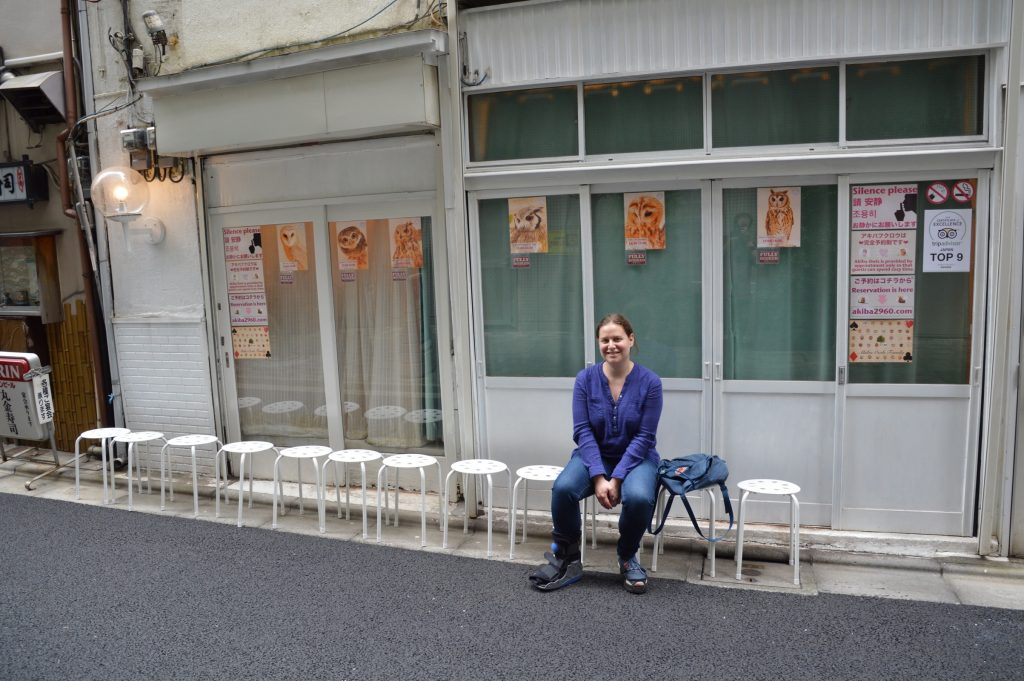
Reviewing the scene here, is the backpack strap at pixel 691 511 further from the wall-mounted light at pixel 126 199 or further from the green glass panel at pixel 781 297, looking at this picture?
the wall-mounted light at pixel 126 199

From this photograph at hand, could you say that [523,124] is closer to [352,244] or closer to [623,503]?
[352,244]

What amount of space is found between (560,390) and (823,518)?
211 centimetres

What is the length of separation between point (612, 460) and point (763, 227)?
1.98 m

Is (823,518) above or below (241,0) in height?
below

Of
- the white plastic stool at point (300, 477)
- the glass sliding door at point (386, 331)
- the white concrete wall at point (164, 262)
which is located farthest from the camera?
the white concrete wall at point (164, 262)

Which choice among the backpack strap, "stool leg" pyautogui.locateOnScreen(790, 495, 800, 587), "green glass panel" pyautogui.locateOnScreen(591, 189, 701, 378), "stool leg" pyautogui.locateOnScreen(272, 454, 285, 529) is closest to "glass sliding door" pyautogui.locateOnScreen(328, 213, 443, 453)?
"stool leg" pyautogui.locateOnScreen(272, 454, 285, 529)

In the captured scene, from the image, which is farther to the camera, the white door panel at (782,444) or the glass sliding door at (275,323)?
the glass sliding door at (275,323)

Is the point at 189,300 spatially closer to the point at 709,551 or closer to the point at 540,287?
the point at 540,287

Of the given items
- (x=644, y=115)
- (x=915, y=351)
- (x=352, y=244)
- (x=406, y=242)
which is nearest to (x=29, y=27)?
(x=352, y=244)

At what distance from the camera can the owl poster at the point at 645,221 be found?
602 cm

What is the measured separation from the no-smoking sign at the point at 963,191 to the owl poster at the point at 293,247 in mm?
5220

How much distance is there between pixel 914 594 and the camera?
16.4 feet

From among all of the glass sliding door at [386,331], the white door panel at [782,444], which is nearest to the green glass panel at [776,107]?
the white door panel at [782,444]

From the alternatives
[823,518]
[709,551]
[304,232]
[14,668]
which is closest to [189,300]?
[304,232]
